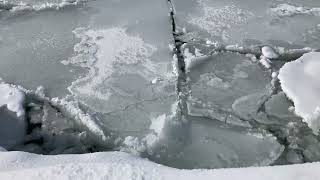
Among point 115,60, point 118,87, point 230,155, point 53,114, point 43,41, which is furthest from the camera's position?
point 43,41

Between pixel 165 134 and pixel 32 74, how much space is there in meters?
1.20

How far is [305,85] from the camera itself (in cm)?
312

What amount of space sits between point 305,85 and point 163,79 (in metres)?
1.00

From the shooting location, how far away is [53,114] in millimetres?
2971

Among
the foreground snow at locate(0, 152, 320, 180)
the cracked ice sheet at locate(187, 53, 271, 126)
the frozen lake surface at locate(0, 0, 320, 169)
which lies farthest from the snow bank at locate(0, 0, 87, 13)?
the foreground snow at locate(0, 152, 320, 180)

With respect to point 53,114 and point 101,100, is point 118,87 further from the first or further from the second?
point 53,114

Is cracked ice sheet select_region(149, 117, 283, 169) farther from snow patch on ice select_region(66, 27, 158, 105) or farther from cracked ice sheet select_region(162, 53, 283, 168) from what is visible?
snow patch on ice select_region(66, 27, 158, 105)

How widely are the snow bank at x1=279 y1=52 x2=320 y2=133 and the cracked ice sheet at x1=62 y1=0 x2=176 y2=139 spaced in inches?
32.0

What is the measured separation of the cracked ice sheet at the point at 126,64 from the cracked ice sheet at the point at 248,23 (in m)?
0.25

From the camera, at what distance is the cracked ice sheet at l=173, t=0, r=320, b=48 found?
3693mm

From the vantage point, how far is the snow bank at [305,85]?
9.48ft

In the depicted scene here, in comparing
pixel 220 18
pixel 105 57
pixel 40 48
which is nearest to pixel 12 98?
pixel 40 48

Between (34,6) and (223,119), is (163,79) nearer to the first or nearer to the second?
(223,119)

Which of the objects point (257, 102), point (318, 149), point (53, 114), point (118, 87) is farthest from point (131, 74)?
point (318, 149)
